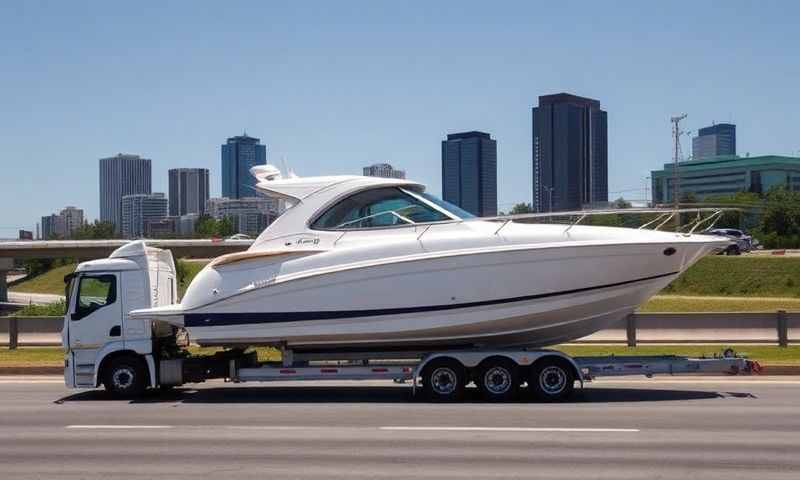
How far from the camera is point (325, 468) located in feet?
31.5

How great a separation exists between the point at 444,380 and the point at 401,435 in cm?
323

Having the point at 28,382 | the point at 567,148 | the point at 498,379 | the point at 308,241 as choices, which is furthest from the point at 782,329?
the point at 567,148

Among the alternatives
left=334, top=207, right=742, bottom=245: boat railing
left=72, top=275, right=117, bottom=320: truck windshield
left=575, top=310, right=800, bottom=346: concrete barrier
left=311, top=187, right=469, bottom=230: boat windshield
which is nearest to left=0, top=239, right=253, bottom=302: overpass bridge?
left=575, top=310, right=800, bottom=346: concrete barrier

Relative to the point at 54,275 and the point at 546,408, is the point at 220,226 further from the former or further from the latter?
the point at 546,408

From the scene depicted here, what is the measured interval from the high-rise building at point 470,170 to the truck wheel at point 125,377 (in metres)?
132

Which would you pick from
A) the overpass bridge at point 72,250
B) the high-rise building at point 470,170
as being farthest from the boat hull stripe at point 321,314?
the high-rise building at point 470,170

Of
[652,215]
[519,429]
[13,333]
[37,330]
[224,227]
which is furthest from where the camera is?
[224,227]

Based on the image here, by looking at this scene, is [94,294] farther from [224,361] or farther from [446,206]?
[446,206]

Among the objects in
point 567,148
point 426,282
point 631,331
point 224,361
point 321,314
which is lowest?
point 631,331

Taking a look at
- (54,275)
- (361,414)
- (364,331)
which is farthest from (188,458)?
(54,275)

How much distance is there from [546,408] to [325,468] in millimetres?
5105

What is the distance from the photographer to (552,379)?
1445 cm

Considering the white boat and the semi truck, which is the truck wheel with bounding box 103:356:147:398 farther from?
the white boat

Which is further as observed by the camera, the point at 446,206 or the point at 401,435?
the point at 446,206
